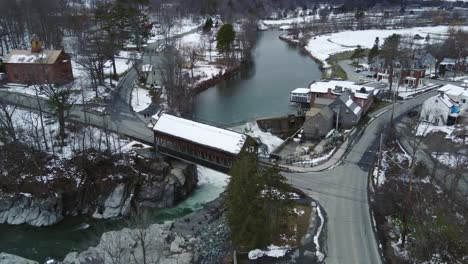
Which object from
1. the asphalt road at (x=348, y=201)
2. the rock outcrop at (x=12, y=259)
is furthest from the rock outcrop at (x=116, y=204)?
the asphalt road at (x=348, y=201)

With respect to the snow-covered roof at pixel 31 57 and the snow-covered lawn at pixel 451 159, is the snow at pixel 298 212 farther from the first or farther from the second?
the snow-covered roof at pixel 31 57

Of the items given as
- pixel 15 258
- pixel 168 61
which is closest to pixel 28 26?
pixel 168 61

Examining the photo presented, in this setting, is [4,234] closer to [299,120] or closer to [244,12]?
[299,120]

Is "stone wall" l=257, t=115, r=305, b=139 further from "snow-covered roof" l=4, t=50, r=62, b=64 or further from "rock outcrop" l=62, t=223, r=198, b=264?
"snow-covered roof" l=4, t=50, r=62, b=64

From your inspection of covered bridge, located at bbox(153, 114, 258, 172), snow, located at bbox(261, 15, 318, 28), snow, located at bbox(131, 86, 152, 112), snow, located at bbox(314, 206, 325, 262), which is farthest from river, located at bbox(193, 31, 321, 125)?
snow, located at bbox(261, 15, 318, 28)

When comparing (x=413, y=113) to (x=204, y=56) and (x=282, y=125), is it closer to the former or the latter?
(x=282, y=125)

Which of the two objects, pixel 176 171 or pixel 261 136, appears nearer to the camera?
pixel 176 171

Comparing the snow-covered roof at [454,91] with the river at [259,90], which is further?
the river at [259,90]
